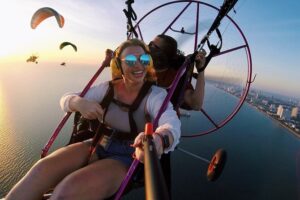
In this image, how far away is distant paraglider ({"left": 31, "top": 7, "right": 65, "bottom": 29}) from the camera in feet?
28.7

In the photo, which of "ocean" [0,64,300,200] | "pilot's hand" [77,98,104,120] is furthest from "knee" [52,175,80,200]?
"ocean" [0,64,300,200]

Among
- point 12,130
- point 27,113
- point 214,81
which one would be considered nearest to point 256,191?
point 214,81

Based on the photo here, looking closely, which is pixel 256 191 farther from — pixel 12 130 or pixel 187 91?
pixel 12 130

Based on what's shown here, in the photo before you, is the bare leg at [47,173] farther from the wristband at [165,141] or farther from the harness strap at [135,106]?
the wristband at [165,141]

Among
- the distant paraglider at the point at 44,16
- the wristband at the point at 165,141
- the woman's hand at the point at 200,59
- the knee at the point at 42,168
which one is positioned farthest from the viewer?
the distant paraglider at the point at 44,16

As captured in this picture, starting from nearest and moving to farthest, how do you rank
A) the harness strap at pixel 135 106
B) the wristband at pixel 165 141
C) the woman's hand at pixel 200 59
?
1. the wristband at pixel 165 141
2. the harness strap at pixel 135 106
3. the woman's hand at pixel 200 59

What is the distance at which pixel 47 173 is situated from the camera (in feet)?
6.61

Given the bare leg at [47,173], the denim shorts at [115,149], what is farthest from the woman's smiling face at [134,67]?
the bare leg at [47,173]

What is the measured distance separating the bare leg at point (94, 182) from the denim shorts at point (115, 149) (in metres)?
0.13

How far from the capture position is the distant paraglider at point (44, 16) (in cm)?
873

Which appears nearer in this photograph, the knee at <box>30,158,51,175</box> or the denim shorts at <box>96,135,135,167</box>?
the knee at <box>30,158,51,175</box>

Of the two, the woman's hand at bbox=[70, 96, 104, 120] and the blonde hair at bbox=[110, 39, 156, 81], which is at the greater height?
the blonde hair at bbox=[110, 39, 156, 81]

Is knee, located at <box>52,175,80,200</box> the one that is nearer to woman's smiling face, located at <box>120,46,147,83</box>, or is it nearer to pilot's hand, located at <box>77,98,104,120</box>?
pilot's hand, located at <box>77,98,104,120</box>

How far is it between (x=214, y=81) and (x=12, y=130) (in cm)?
7076
